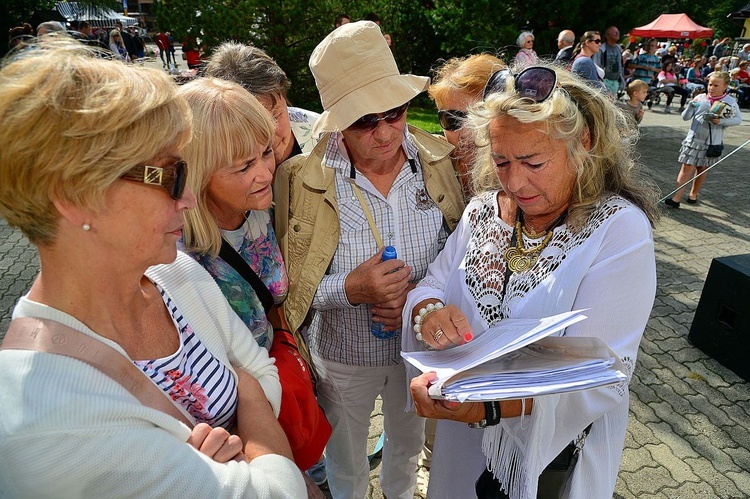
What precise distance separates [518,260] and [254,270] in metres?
0.96

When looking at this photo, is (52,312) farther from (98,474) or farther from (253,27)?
(253,27)

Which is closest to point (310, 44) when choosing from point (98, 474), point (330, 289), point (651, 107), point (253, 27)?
point (253, 27)

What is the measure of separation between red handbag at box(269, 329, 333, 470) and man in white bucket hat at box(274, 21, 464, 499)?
0.40 m

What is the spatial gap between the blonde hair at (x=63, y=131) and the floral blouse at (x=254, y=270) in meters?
0.65

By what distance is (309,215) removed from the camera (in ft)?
7.09

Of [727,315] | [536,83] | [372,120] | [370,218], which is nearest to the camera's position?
[536,83]

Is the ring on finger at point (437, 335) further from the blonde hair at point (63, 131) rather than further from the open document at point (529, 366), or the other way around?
the blonde hair at point (63, 131)

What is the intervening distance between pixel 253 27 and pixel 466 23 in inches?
202

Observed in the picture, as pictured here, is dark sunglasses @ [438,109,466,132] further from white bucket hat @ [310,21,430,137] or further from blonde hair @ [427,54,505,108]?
white bucket hat @ [310,21,430,137]

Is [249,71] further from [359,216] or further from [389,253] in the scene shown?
[389,253]

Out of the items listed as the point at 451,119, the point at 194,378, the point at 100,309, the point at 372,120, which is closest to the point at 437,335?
the point at 194,378

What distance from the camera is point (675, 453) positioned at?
10.2ft

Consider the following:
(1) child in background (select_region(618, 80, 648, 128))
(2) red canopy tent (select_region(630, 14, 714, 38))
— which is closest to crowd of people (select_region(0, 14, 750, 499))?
(1) child in background (select_region(618, 80, 648, 128))

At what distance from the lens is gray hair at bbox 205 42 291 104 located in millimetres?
2496
